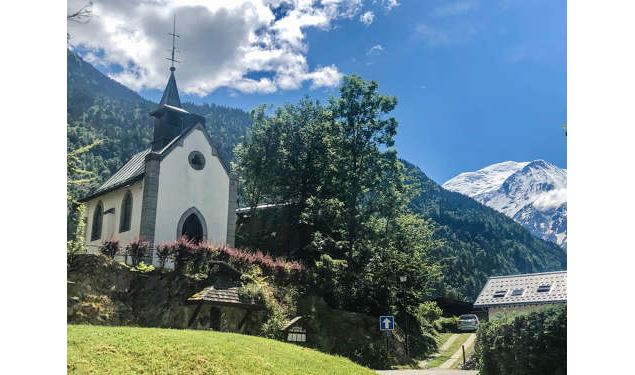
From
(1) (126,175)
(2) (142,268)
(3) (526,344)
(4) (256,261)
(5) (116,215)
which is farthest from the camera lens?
(1) (126,175)

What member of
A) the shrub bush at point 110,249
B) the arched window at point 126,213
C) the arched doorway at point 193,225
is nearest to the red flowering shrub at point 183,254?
the shrub bush at point 110,249

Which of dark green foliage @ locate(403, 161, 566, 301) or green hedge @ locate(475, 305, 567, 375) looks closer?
green hedge @ locate(475, 305, 567, 375)

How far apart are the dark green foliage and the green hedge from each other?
682 mm

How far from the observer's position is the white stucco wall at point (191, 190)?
43.4ft

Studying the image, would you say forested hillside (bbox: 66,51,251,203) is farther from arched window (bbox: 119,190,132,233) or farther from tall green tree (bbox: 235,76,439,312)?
tall green tree (bbox: 235,76,439,312)

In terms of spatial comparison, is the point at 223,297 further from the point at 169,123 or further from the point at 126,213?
the point at 169,123

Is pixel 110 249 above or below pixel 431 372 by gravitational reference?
above

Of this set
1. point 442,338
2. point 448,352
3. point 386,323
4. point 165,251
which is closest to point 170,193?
point 165,251

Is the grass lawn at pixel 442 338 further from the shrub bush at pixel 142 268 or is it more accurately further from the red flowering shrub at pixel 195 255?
the shrub bush at pixel 142 268

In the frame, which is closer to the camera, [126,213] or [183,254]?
[183,254]

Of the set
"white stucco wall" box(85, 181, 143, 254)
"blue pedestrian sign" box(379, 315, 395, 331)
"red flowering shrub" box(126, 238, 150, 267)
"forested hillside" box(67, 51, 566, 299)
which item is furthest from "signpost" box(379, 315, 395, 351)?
"white stucco wall" box(85, 181, 143, 254)

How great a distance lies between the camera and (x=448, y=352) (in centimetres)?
970

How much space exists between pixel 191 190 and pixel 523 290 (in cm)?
841

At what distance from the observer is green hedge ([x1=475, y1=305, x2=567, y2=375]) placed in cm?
686
